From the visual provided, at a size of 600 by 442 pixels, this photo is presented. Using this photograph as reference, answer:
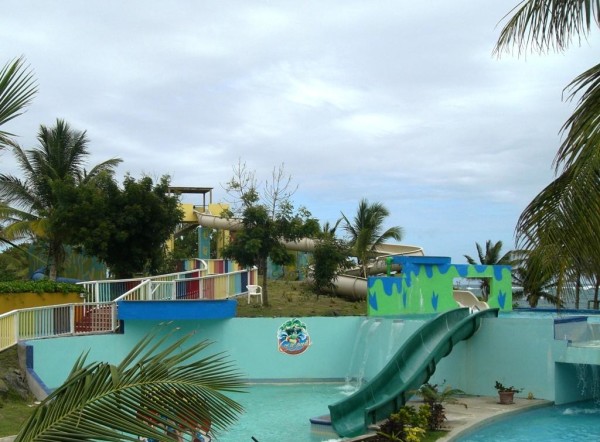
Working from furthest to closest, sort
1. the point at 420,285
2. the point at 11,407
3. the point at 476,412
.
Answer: the point at 420,285, the point at 476,412, the point at 11,407

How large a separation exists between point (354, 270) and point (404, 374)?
17858 millimetres

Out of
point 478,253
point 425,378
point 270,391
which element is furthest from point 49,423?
point 478,253

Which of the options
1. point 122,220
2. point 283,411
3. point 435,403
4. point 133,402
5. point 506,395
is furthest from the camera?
point 122,220

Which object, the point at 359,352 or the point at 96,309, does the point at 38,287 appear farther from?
the point at 359,352

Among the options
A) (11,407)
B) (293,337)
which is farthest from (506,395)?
(11,407)

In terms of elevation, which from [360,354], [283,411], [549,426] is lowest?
[283,411]

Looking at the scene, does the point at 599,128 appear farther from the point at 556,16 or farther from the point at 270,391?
the point at 270,391

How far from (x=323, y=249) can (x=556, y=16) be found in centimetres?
2392

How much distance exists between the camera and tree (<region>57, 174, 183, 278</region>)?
24641 mm

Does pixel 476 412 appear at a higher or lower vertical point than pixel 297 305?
lower

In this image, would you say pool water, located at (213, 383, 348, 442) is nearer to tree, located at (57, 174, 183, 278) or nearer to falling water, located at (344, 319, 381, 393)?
falling water, located at (344, 319, 381, 393)

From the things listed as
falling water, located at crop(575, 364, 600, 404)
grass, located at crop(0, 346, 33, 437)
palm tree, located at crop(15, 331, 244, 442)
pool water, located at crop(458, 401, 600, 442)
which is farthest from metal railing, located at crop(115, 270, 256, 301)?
palm tree, located at crop(15, 331, 244, 442)

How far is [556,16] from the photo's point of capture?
15.5ft

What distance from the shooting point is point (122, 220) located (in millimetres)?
24984
